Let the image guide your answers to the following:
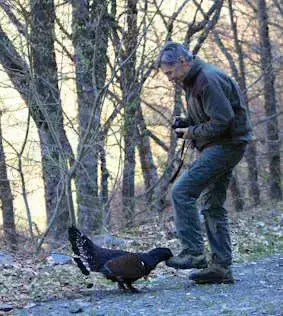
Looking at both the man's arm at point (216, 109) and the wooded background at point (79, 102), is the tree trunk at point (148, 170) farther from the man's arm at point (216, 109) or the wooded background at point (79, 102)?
the man's arm at point (216, 109)

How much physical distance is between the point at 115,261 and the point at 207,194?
3.47ft

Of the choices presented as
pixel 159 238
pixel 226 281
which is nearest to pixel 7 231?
pixel 159 238

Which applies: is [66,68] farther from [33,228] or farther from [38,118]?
[33,228]

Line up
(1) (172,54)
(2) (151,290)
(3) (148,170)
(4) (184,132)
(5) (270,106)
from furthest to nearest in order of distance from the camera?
(5) (270,106)
(3) (148,170)
(2) (151,290)
(4) (184,132)
(1) (172,54)

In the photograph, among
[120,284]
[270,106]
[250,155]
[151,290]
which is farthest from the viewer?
[250,155]

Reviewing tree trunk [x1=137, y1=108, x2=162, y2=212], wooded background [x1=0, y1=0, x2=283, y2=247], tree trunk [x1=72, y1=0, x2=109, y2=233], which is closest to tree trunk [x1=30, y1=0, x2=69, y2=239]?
wooded background [x1=0, y1=0, x2=283, y2=247]

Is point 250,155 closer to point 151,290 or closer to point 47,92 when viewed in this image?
point 47,92

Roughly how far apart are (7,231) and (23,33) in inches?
167

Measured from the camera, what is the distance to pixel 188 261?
5941 mm

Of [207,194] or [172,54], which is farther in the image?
[207,194]

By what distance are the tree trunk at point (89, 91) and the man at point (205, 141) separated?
363 centimetres

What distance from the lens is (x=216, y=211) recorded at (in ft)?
20.3

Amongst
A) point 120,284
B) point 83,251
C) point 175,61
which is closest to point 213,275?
point 120,284

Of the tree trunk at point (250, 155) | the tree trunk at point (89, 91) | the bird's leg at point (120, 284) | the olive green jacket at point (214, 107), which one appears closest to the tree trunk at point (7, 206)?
the tree trunk at point (89, 91)
